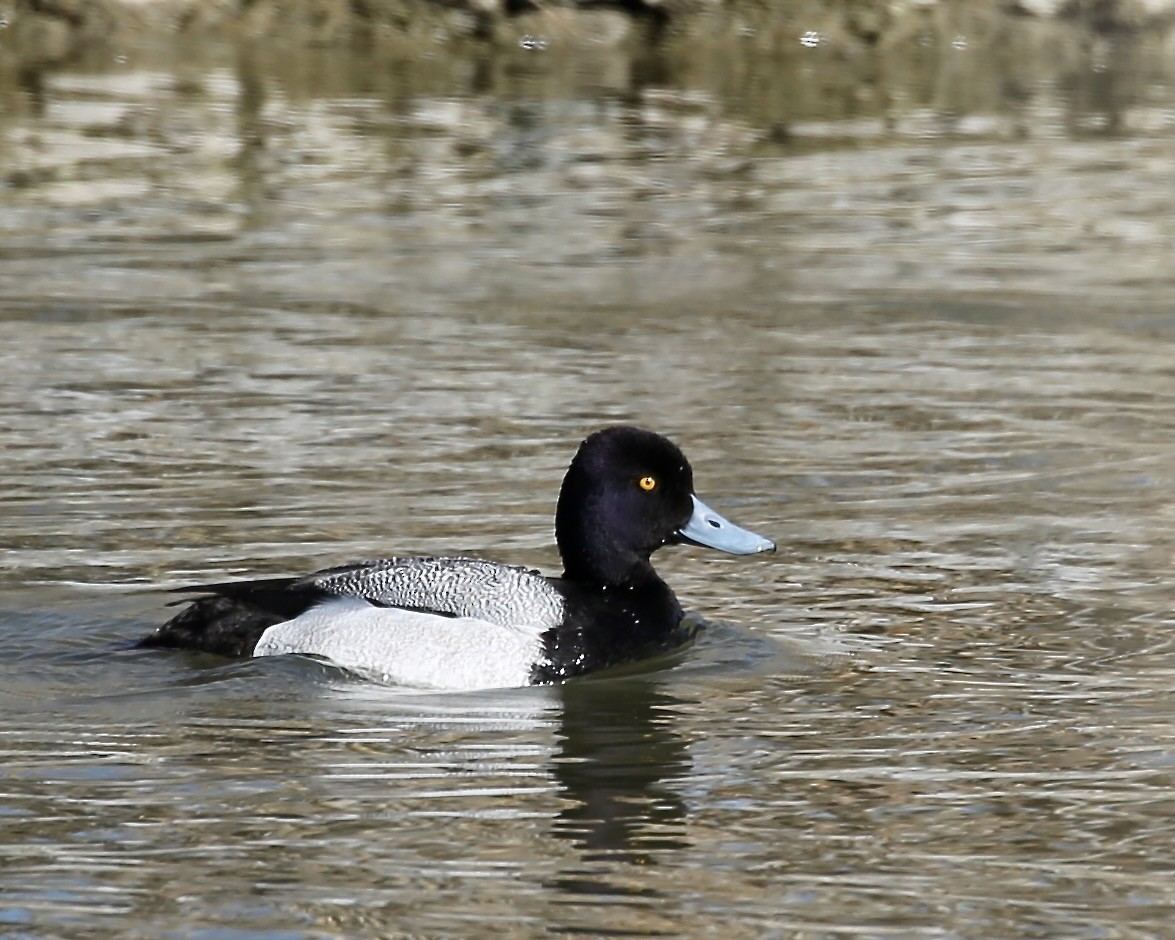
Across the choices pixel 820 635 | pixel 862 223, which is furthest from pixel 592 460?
pixel 862 223

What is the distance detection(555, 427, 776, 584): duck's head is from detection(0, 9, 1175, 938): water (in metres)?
0.37

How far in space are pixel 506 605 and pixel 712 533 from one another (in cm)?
91

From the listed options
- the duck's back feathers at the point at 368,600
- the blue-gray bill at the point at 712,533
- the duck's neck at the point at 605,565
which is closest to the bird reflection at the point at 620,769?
the duck's back feathers at the point at 368,600

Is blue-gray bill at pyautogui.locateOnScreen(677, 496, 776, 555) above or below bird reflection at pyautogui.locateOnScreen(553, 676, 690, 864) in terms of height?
above

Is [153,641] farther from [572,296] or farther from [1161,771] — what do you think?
[572,296]

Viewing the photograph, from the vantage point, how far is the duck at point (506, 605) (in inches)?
313

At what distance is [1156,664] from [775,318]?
625 centimetres

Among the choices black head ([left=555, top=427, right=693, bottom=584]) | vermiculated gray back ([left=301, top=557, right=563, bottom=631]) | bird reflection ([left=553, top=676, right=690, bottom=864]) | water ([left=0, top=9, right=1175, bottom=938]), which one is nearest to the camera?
water ([left=0, top=9, right=1175, bottom=938])

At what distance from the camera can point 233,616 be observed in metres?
7.99

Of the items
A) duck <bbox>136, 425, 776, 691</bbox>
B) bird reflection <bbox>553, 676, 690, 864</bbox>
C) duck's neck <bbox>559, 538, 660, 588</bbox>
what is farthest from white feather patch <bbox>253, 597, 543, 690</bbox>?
duck's neck <bbox>559, 538, 660, 588</bbox>

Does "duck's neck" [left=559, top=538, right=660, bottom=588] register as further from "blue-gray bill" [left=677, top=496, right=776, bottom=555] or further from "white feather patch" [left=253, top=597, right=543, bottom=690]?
"white feather patch" [left=253, top=597, right=543, bottom=690]

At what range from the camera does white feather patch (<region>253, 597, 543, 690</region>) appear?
311 inches

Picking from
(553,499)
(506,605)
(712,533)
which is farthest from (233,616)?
(553,499)

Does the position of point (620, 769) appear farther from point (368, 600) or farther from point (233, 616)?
point (233, 616)
